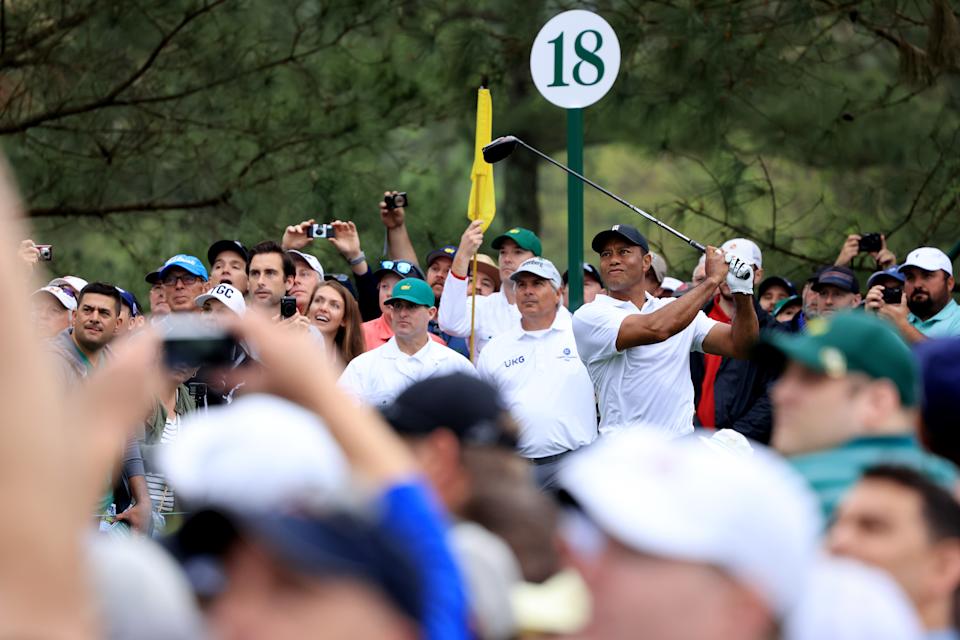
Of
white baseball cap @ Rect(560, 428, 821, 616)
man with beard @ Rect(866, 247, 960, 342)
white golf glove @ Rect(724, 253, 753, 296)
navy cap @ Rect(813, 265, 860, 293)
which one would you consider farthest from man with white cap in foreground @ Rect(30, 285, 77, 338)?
white baseball cap @ Rect(560, 428, 821, 616)

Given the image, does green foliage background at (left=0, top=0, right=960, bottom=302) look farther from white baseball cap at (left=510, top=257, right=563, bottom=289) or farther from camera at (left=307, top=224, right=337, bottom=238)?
white baseball cap at (left=510, top=257, right=563, bottom=289)

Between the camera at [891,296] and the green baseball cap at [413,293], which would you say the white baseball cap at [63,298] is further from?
the camera at [891,296]

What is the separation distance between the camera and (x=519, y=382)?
7617mm

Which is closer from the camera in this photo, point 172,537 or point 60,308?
point 172,537

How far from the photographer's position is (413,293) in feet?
25.8

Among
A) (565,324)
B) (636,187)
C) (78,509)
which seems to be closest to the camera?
(78,509)

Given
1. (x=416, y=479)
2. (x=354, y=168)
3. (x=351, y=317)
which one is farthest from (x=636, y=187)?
(x=416, y=479)

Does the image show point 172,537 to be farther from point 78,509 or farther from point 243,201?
point 243,201

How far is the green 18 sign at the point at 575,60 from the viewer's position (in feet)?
28.3

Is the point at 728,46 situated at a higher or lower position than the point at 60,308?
higher

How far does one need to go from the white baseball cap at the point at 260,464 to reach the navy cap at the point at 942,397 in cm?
205

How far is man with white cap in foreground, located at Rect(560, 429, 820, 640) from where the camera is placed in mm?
1652

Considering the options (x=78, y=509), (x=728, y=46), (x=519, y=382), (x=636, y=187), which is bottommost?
(x=636, y=187)

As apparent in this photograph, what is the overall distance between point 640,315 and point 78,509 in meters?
6.29
